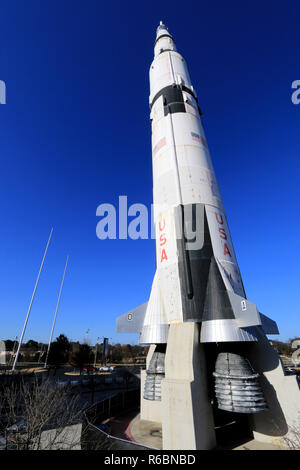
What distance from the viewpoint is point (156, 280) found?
11875mm

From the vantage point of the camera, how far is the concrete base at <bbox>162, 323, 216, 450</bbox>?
7.36m

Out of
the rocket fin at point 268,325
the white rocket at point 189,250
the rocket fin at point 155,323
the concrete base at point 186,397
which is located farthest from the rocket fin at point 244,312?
the rocket fin at point 155,323

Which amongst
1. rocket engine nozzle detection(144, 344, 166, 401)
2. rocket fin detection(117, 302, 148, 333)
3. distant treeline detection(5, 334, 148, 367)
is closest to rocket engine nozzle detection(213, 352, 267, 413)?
rocket engine nozzle detection(144, 344, 166, 401)

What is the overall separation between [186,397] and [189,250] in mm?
5733

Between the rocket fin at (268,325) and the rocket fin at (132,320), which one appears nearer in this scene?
the rocket fin at (268,325)

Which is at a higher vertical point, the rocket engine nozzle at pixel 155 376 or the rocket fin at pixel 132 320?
the rocket fin at pixel 132 320

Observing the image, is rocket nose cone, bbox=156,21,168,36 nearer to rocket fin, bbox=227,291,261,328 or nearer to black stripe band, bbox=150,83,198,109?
black stripe band, bbox=150,83,198,109

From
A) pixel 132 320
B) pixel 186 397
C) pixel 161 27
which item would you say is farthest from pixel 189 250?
pixel 161 27

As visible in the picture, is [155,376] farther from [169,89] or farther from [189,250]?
[169,89]

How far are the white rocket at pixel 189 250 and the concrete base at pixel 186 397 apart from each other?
0.74 m

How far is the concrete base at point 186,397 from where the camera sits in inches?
290

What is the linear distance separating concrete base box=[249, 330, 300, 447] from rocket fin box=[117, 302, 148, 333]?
211 inches

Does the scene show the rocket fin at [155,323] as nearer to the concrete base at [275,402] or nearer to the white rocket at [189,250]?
the white rocket at [189,250]

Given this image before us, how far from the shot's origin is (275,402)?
8.79 m
